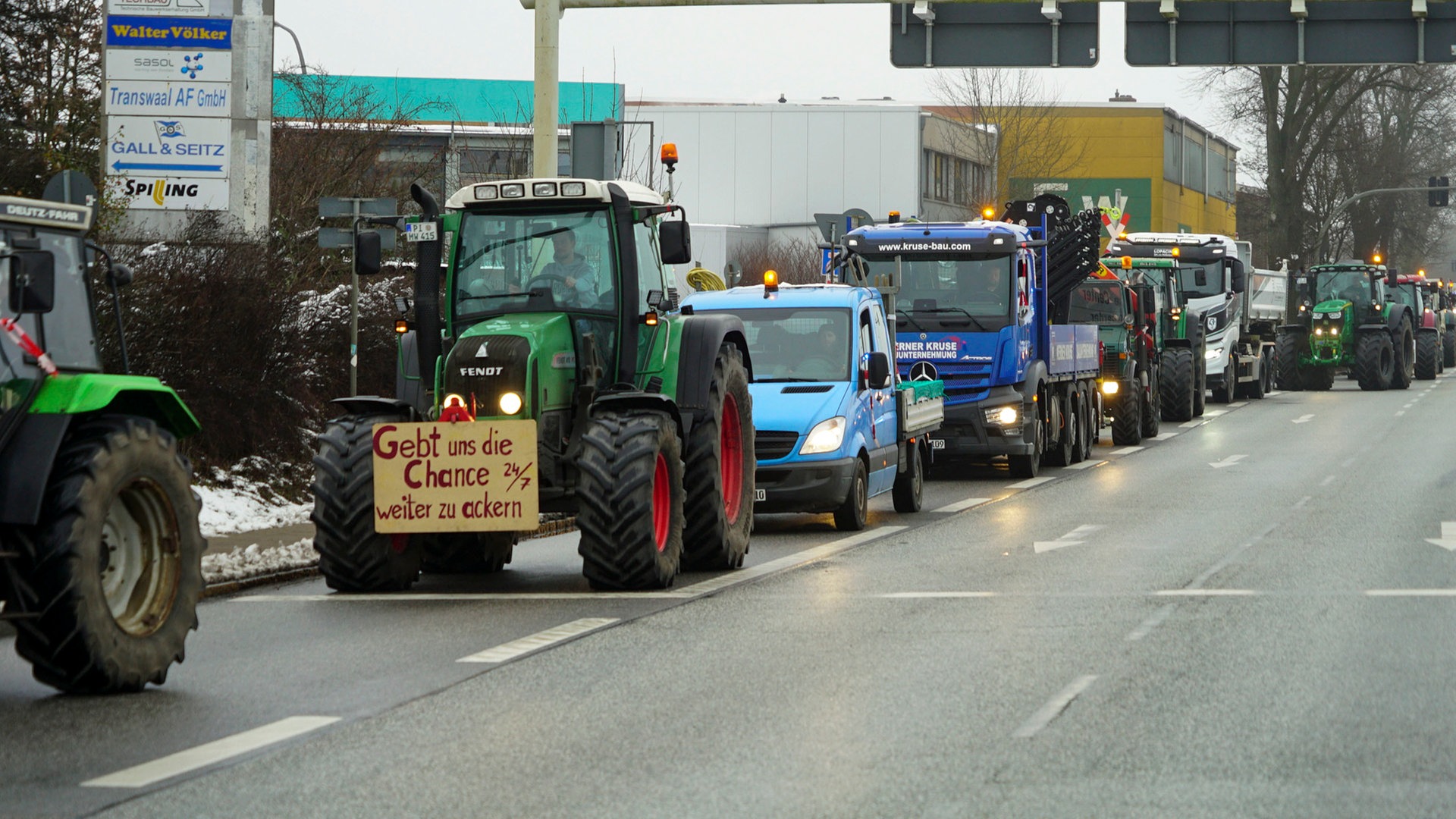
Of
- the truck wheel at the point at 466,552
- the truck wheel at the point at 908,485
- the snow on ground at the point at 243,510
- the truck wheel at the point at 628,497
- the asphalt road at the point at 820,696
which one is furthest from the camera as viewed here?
the truck wheel at the point at 908,485

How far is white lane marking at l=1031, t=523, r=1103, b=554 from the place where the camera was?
15.7 metres

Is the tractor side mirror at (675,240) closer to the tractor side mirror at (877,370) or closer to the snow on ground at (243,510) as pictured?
the tractor side mirror at (877,370)

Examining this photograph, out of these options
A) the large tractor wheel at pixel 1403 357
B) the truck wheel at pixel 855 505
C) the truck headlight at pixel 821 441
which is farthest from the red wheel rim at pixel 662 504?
the large tractor wheel at pixel 1403 357

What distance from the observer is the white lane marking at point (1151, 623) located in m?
10.7

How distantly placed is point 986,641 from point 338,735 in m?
3.78

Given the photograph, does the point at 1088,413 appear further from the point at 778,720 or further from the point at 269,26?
the point at 778,720

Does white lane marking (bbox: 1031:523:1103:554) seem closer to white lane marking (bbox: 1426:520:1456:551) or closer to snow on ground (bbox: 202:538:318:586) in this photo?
white lane marking (bbox: 1426:520:1456:551)

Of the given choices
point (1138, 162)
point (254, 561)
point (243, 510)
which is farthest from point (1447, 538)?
point (1138, 162)

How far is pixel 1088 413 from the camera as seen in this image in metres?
27.2

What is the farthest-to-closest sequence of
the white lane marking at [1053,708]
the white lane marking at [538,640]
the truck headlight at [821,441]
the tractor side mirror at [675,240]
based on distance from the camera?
the truck headlight at [821,441] → the tractor side mirror at [675,240] → the white lane marking at [538,640] → the white lane marking at [1053,708]

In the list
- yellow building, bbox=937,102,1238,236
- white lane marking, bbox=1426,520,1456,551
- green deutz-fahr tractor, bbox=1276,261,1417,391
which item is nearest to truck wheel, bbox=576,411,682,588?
white lane marking, bbox=1426,520,1456,551

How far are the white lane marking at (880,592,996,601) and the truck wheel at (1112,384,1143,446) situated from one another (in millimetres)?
18575

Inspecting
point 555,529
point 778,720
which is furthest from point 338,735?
point 555,529

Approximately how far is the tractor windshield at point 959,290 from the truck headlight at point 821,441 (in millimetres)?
6363
